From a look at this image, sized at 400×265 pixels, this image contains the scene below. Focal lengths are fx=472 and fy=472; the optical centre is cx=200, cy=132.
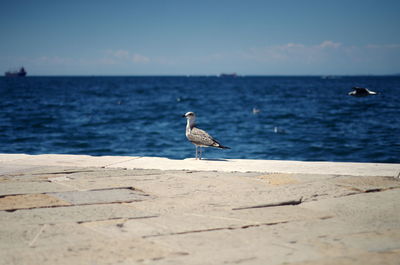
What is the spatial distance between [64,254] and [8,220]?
3.42 ft

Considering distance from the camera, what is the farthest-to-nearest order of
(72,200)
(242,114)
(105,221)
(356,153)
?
1. (242,114)
2. (356,153)
3. (72,200)
4. (105,221)

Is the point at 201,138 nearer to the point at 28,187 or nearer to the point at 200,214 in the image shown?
the point at 28,187

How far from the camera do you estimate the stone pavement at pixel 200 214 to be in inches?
126

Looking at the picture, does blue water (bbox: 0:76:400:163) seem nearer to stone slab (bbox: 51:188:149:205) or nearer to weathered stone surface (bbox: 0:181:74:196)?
Result: weathered stone surface (bbox: 0:181:74:196)

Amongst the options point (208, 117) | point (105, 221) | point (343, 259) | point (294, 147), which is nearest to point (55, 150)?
point (294, 147)

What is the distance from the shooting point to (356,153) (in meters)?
20.7

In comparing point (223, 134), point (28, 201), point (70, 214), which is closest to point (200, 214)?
point (70, 214)

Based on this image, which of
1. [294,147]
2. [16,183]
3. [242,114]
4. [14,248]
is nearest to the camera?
[14,248]

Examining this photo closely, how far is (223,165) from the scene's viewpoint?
21.6 feet

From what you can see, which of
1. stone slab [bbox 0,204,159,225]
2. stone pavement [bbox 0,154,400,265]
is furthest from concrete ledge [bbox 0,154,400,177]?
stone slab [bbox 0,204,159,225]

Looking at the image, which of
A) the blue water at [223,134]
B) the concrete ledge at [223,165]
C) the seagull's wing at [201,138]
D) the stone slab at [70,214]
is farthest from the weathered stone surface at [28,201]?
the blue water at [223,134]

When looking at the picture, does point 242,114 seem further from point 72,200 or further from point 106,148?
point 72,200

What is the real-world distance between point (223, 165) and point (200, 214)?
99.0 inches

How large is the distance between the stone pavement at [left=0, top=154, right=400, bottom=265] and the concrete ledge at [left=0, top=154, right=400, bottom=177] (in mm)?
28
